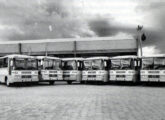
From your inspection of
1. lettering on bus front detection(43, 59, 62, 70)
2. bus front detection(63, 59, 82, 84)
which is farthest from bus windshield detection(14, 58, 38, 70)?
bus front detection(63, 59, 82, 84)

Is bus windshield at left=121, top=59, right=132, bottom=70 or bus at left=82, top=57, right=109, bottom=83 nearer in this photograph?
bus windshield at left=121, top=59, right=132, bottom=70

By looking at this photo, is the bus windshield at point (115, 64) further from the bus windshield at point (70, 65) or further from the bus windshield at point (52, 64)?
the bus windshield at point (52, 64)

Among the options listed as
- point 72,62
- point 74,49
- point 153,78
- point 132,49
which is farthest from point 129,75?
point 74,49

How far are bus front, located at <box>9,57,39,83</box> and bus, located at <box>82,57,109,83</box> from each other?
5.01 meters

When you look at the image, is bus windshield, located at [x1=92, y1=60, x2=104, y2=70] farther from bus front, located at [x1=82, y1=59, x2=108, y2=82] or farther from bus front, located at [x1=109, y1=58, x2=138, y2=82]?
bus front, located at [x1=109, y1=58, x2=138, y2=82]

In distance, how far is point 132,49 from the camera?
5075 cm

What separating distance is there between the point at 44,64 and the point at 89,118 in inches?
711

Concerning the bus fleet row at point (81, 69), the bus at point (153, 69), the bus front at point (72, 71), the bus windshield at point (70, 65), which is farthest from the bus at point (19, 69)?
the bus at point (153, 69)

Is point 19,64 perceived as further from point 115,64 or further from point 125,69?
point 125,69

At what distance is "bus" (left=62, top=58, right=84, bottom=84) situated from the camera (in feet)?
90.7

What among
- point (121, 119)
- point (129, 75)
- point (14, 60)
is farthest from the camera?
point (129, 75)

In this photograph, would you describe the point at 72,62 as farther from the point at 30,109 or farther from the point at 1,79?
the point at 30,109

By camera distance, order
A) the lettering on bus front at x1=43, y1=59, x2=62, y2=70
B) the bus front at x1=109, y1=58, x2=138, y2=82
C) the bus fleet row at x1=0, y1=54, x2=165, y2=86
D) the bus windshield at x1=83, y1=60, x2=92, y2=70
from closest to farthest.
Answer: the bus fleet row at x1=0, y1=54, x2=165, y2=86, the bus front at x1=109, y1=58, x2=138, y2=82, the lettering on bus front at x1=43, y1=59, x2=62, y2=70, the bus windshield at x1=83, y1=60, x2=92, y2=70

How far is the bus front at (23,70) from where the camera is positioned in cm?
2248
